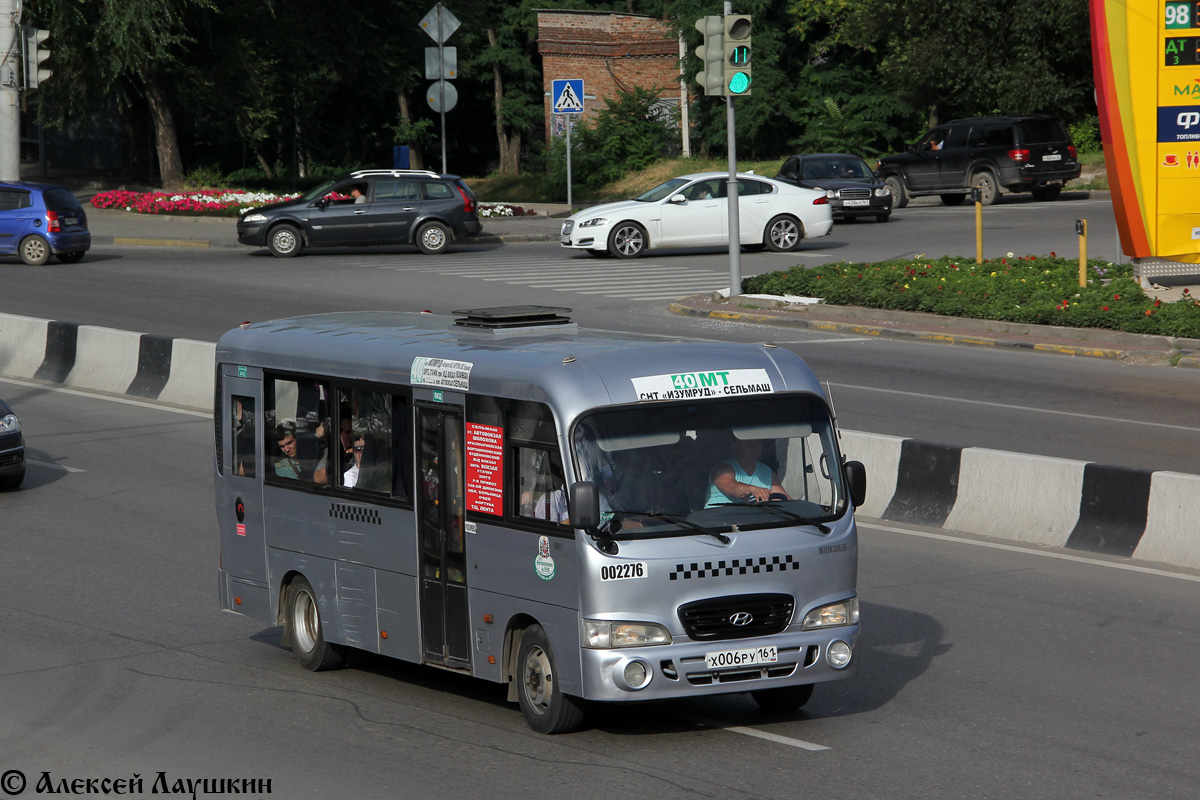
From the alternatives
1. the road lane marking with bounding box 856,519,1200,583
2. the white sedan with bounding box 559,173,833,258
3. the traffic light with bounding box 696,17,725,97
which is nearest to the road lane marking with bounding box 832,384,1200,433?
the road lane marking with bounding box 856,519,1200,583

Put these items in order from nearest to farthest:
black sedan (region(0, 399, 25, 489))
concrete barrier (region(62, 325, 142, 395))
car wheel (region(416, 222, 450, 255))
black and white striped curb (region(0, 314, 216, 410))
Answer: black sedan (region(0, 399, 25, 489)) → black and white striped curb (region(0, 314, 216, 410)) → concrete barrier (region(62, 325, 142, 395)) → car wheel (region(416, 222, 450, 255))

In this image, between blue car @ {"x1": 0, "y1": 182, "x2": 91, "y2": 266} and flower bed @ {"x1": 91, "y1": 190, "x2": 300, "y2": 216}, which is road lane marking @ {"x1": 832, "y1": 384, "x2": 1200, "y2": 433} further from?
flower bed @ {"x1": 91, "y1": 190, "x2": 300, "y2": 216}

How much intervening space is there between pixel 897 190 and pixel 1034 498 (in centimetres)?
3095

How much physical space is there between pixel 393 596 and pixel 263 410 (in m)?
1.64

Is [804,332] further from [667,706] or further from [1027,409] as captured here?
[667,706]

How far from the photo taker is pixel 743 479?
7281 millimetres

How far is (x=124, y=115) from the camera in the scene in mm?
44844

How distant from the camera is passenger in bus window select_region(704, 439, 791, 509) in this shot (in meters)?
7.22

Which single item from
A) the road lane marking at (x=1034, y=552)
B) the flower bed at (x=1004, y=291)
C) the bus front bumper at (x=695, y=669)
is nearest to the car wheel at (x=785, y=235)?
the flower bed at (x=1004, y=291)

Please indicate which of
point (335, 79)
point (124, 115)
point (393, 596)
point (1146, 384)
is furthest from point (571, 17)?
point (393, 596)

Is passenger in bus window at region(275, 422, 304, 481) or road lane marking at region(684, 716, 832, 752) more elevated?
passenger in bus window at region(275, 422, 304, 481)

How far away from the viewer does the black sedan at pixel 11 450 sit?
1366 centimetres

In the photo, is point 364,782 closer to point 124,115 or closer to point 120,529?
point 120,529

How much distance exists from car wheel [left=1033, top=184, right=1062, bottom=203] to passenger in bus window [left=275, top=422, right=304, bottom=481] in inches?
1318
